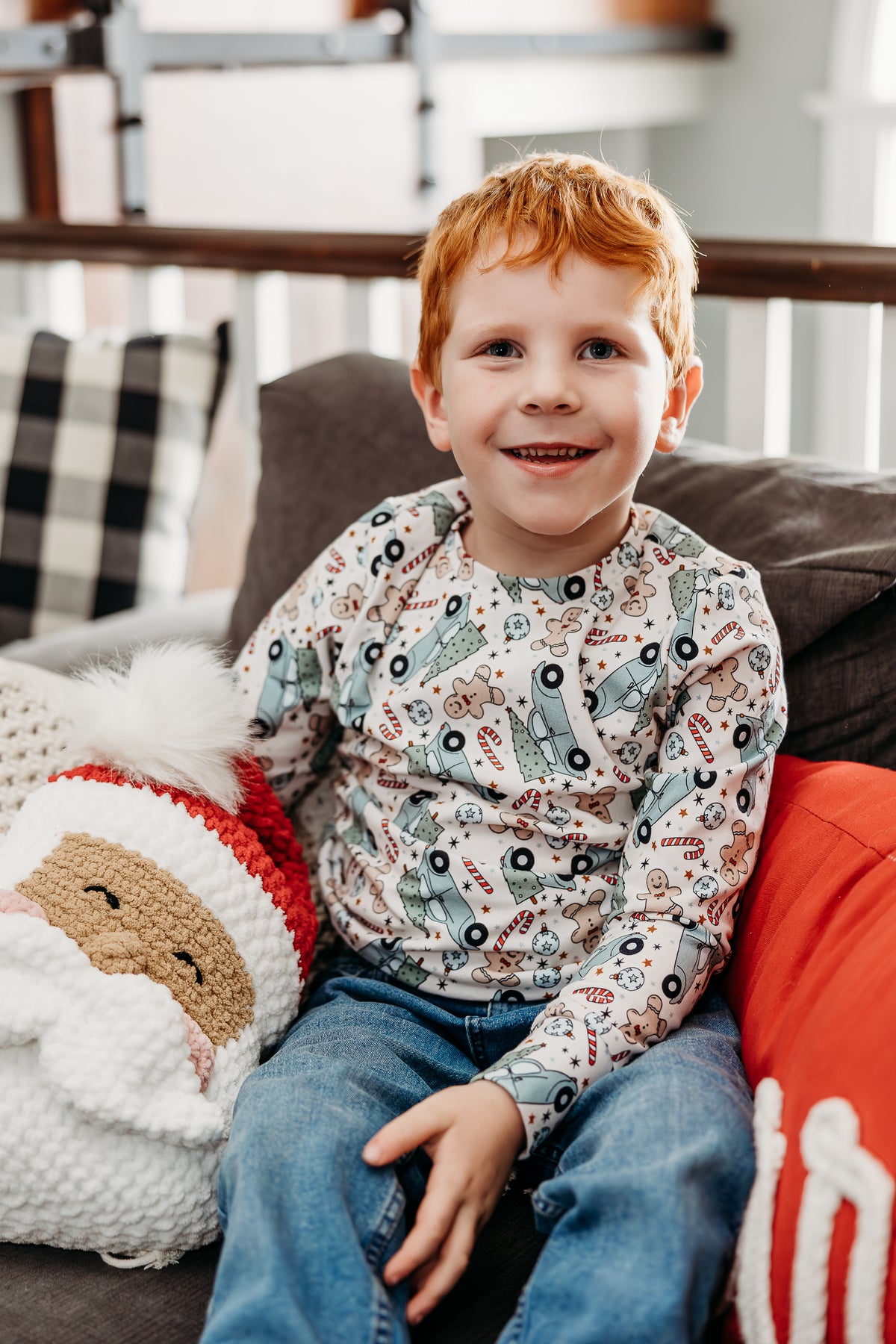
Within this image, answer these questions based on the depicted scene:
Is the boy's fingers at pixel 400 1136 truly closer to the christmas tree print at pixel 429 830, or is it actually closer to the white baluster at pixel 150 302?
the christmas tree print at pixel 429 830

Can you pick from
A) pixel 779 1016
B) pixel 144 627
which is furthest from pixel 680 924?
pixel 144 627

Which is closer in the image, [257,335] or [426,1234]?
[426,1234]

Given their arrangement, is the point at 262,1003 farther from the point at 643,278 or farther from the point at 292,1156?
the point at 643,278

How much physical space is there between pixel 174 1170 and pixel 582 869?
0.36 m

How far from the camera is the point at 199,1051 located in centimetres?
86

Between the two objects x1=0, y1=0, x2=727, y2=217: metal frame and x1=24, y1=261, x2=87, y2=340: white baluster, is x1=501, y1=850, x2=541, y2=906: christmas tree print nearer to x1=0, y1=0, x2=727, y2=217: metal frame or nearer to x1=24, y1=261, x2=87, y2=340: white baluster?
x1=24, y1=261, x2=87, y2=340: white baluster

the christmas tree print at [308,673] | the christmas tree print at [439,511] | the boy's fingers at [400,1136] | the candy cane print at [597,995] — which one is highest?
the christmas tree print at [439,511]

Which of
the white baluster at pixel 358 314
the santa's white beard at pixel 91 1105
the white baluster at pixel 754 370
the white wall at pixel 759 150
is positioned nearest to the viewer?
the santa's white beard at pixel 91 1105

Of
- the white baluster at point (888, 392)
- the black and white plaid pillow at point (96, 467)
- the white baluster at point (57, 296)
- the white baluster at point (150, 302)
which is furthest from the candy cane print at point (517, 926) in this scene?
the white baluster at point (57, 296)

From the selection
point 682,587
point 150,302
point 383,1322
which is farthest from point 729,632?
point 150,302

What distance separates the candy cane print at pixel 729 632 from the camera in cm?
97

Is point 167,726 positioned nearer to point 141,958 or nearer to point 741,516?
point 141,958

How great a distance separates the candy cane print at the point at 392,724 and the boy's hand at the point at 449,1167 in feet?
0.96

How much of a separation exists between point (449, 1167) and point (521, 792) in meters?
0.29
